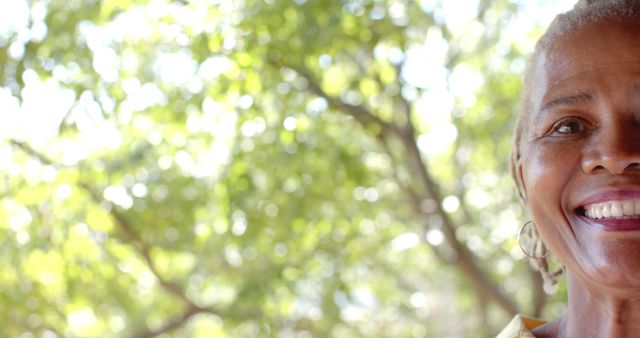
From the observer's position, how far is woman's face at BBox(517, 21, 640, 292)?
191 centimetres

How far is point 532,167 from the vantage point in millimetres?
2078

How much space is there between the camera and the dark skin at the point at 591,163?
6.26 ft

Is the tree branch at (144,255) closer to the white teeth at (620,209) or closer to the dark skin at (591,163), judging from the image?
the dark skin at (591,163)

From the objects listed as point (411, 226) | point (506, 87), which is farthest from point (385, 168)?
point (506, 87)

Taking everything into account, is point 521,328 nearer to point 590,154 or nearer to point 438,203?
point 590,154

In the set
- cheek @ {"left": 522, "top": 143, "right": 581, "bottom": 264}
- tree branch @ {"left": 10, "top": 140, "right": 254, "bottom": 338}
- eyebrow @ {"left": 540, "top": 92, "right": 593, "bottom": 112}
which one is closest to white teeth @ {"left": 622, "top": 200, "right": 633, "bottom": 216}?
cheek @ {"left": 522, "top": 143, "right": 581, "bottom": 264}

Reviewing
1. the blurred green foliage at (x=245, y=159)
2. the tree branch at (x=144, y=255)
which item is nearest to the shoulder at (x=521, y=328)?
the blurred green foliage at (x=245, y=159)

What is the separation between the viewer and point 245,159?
16.6ft

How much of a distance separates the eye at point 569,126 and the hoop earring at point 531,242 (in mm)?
320

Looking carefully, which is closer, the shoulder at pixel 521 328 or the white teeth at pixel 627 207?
the white teeth at pixel 627 207

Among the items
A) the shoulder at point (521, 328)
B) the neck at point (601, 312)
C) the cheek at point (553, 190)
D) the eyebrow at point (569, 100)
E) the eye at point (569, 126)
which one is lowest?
the neck at point (601, 312)

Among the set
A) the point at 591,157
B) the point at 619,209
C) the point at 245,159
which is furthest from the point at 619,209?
the point at 245,159

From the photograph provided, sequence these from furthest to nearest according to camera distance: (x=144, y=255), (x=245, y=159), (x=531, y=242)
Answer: (x=144, y=255)
(x=245, y=159)
(x=531, y=242)

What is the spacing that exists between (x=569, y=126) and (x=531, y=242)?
408 mm
